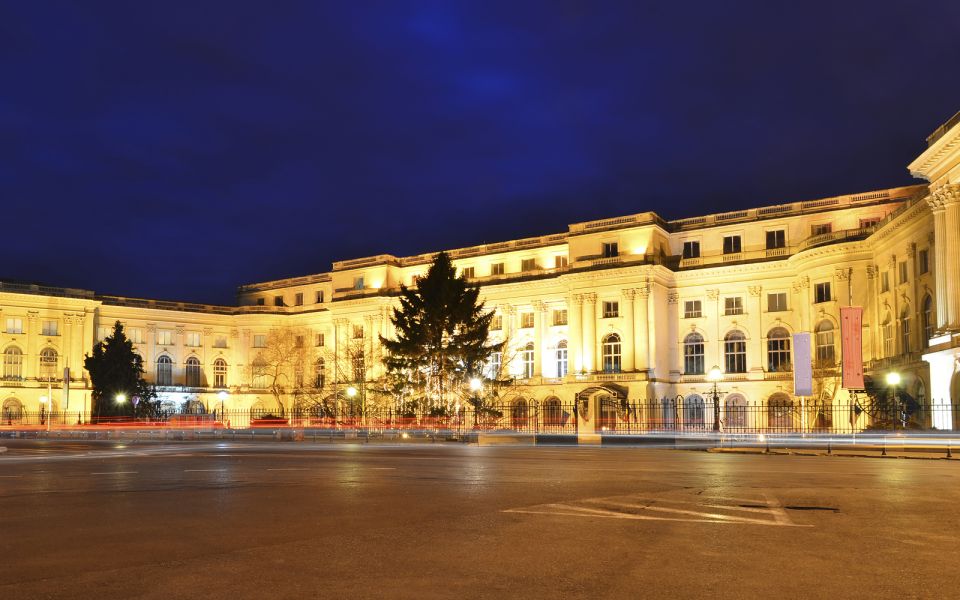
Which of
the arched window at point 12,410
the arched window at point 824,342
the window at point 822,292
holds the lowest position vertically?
the arched window at point 12,410

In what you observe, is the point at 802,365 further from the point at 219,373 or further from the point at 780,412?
the point at 219,373

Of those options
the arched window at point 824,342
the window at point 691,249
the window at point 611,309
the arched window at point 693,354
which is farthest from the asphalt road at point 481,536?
the window at point 691,249

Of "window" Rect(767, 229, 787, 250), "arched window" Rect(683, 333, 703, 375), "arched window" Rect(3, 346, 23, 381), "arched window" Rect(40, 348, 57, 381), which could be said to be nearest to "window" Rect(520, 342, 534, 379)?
"arched window" Rect(683, 333, 703, 375)

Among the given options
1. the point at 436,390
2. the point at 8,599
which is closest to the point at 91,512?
the point at 8,599

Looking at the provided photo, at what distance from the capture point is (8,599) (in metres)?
6.93

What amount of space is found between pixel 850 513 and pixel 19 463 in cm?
2269

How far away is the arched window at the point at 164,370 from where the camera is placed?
3451 inches

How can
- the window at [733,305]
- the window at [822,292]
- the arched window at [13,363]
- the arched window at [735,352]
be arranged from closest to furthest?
the window at [822,292], the arched window at [735,352], the window at [733,305], the arched window at [13,363]

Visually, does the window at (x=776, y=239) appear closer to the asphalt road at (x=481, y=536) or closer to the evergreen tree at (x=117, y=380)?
the asphalt road at (x=481, y=536)

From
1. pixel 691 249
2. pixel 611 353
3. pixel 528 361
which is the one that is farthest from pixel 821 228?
pixel 528 361

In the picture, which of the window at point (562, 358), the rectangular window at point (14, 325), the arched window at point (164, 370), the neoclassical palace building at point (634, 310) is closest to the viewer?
the neoclassical palace building at point (634, 310)

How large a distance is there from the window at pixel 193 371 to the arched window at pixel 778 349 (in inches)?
2238

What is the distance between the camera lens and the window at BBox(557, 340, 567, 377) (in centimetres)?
7281

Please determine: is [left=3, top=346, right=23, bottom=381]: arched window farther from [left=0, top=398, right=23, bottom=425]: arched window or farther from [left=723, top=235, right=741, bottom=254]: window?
[left=723, top=235, right=741, bottom=254]: window
